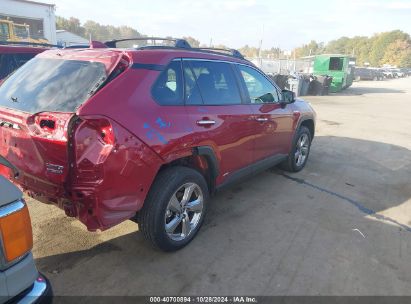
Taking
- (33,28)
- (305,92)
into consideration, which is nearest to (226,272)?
(305,92)

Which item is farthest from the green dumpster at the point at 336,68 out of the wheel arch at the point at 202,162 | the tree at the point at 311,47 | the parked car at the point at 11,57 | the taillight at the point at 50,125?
the tree at the point at 311,47

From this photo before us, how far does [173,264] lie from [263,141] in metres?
1.99

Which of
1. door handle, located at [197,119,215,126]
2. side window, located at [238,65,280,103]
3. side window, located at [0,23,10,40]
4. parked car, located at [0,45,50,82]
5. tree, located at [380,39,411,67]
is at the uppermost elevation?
tree, located at [380,39,411,67]

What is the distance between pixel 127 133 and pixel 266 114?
87.5 inches

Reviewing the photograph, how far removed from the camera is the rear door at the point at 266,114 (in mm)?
4098

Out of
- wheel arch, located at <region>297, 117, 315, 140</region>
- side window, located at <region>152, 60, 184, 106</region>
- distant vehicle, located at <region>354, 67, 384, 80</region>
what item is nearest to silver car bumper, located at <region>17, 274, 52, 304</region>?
side window, located at <region>152, 60, 184, 106</region>

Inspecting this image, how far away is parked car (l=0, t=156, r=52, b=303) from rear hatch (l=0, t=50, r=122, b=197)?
85cm

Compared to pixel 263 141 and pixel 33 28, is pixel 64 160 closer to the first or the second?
pixel 263 141

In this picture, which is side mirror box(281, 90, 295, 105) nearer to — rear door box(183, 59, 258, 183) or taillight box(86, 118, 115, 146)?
rear door box(183, 59, 258, 183)

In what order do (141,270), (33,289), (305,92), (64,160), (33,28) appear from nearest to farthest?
(33,289) → (64,160) → (141,270) → (305,92) → (33,28)

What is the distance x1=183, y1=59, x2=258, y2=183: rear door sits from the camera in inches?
126

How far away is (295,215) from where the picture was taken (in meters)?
4.11

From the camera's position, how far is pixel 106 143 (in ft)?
8.01

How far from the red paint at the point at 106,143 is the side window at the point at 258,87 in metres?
1.11
